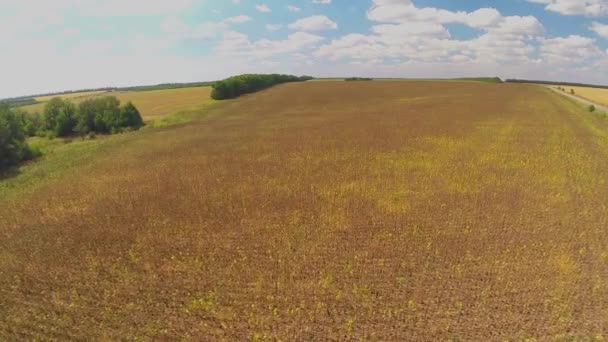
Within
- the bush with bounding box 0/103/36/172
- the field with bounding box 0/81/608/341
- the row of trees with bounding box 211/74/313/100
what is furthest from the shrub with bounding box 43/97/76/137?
the row of trees with bounding box 211/74/313/100

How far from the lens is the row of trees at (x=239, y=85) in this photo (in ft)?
273

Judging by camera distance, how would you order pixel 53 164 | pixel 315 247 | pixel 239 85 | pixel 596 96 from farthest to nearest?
pixel 239 85 → pixel 596 96 → pixel 53 164 → pixel 315 247

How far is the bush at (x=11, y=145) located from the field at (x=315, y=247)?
2.42m

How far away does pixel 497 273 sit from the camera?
37.8ft

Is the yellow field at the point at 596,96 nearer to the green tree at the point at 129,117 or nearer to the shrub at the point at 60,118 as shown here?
the green tree at the point at 129,117

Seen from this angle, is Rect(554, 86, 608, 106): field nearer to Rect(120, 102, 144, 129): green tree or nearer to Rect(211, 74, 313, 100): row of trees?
Rect(211, 74, 313, 100): row of trees

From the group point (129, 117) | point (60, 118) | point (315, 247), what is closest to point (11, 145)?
point (129, 117)

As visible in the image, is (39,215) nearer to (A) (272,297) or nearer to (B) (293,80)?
(A) (272,297)

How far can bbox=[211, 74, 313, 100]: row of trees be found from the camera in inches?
3270

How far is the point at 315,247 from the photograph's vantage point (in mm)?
13453

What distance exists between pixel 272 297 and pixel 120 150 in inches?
1051

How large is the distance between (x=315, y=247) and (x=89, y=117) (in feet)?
145

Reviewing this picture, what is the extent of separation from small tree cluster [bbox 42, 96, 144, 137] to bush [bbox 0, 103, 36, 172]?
14.3 metres

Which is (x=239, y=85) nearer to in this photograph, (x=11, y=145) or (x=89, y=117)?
(x=89, y=117)
